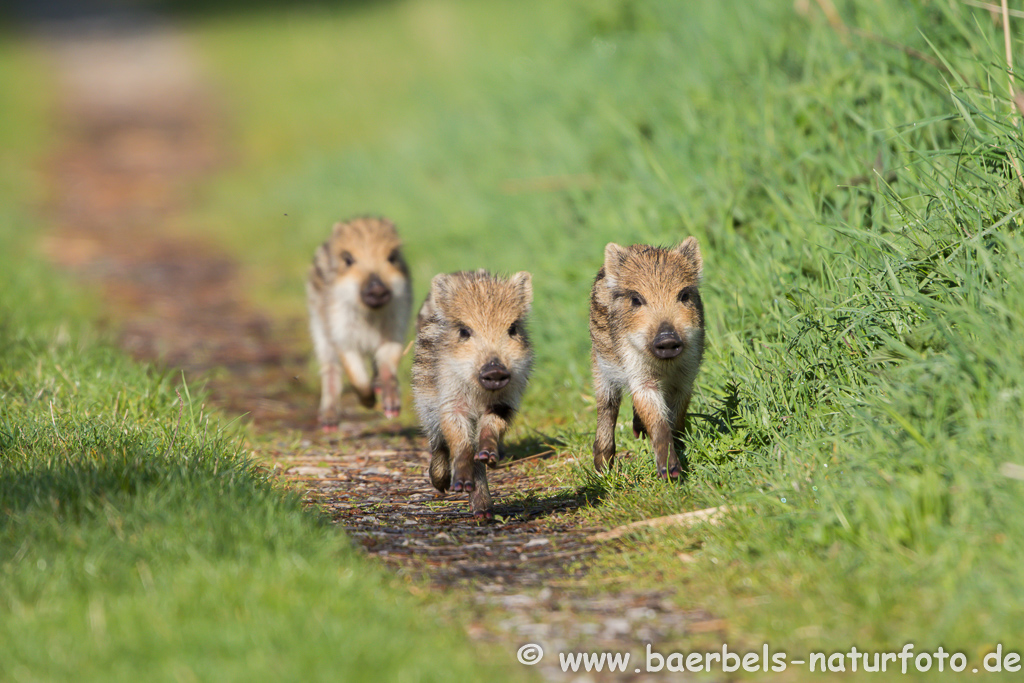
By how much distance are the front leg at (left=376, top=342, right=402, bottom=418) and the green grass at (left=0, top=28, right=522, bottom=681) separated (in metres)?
2.13

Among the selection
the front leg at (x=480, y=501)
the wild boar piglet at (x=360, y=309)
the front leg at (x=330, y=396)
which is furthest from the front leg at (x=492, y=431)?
the wild boar piglet at (x=360, y=309)

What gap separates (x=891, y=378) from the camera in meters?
5.40

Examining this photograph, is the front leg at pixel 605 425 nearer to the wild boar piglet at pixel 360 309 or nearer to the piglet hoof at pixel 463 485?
the piglet hoof at pixel 463 485

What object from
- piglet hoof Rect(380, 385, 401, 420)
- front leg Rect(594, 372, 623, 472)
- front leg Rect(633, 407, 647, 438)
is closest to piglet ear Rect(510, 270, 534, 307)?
front leg Rect(594, 372, 623, 472)

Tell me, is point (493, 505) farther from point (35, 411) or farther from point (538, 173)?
point (538, 173)

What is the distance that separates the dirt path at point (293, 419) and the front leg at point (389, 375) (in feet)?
0.66

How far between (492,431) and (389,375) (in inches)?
116

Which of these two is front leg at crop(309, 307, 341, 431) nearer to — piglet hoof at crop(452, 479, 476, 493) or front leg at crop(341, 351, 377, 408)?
front leg at crop(341, 351, 377, 408)

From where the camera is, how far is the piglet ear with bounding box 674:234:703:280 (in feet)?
21.5

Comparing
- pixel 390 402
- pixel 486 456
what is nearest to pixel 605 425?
pixel 486 456

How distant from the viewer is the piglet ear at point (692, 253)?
655 centimetres

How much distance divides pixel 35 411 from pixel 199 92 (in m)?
20.0

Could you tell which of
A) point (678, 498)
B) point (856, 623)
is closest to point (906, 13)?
point (678, 498)

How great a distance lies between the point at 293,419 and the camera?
8.78m
